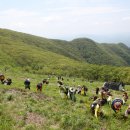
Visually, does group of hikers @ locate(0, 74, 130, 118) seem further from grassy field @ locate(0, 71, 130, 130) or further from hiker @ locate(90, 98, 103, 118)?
grassy field @ locate(0, 71, 130, 130)

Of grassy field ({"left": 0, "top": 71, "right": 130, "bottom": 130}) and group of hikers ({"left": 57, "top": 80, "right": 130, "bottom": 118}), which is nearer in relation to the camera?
grassy field ({"left": 0, "top": 71, "right": 130, "bottom": 130})

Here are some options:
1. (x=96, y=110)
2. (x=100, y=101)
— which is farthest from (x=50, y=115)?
(x=100, y=101)

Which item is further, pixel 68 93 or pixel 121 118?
pixel 68 93

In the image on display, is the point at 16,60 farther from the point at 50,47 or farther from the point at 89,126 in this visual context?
the point at 89,126

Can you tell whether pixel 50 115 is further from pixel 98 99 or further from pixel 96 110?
pixel 98 99

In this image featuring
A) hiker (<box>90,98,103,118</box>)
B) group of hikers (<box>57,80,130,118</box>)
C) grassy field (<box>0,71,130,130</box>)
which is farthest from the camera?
group of hikers (<box>57,80,130,118</box>)

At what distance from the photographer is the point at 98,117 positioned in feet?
82.3

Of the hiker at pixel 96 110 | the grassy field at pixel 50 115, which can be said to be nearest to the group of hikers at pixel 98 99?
the hiker at pixel 96 110

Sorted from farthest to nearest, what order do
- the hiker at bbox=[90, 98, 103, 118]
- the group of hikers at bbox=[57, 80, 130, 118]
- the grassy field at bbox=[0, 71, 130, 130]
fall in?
the group of hikers at bbox=[57, 80, 130, 118]
the hiker at bbox=[90, 98, 103, 118]
the grassy field at bbox=[0, 71, 130, 130]

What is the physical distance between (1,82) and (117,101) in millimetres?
20926

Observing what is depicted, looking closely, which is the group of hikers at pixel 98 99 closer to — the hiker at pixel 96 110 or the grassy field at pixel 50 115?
the hiker at pixel 96 110

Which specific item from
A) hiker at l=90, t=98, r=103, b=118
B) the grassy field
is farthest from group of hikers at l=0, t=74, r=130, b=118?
the grassy field

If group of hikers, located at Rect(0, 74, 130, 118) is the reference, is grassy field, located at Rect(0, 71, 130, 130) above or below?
below

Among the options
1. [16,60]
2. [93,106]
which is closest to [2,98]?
[93,106]
